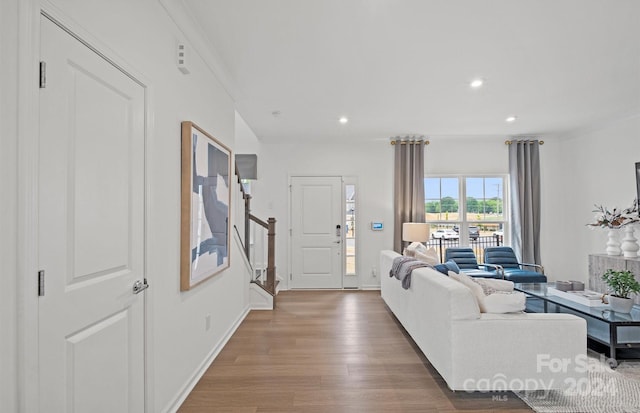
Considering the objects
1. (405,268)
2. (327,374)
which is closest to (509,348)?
(405,268)

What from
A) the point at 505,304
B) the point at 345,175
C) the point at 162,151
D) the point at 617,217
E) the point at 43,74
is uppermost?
the point at 345,175

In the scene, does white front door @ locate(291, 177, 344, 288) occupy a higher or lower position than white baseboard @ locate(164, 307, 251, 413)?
higher

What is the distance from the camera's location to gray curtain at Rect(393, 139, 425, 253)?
5.87 m

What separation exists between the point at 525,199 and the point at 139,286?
20.2 ft

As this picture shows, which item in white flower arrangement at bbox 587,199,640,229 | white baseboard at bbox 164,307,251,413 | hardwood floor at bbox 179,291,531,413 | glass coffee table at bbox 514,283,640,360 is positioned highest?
white flower arrangement at bbox 587,199,640,229

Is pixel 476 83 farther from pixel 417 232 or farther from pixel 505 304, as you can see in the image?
pixel 417 232

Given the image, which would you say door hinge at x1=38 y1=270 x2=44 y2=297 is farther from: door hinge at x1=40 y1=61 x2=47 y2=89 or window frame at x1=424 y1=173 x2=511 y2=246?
window frame at x1=424 y1=173 x2=511 y2=246

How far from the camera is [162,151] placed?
207 cm

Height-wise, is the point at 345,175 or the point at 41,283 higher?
the point at 345,175

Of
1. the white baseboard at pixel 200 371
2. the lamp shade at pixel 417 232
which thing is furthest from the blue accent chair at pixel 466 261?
the white baseboard at pixel 200 371

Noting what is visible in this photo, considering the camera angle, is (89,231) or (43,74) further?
(89,231)

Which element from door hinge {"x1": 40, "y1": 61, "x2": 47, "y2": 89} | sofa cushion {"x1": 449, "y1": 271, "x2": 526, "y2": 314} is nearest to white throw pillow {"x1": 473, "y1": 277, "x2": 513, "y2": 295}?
sofa cushion {"x1": 449, "y1": 271, "x2": 526, "y2": 314}

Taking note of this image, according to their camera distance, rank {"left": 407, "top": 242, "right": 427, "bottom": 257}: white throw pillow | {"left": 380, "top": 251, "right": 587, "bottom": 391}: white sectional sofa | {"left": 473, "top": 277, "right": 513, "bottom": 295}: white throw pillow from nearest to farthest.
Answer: {"left": 380, "top": 251, "right": 587, "bottom": 391}: white sectional sofa, {"left": 473, "top": 277, "right": 513, "bottom": 295}: white throw pillow, {"left": 407, "top": 242, "right": 427, "bottom": 257}: white throw pillow

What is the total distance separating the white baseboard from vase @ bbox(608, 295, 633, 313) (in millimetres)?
3706
